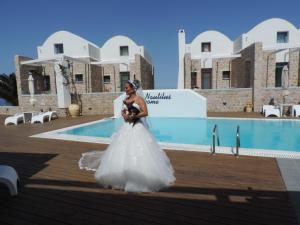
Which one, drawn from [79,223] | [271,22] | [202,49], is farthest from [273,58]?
[79,223]

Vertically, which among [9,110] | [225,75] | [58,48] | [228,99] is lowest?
[9,110]

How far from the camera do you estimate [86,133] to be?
10.1 meters

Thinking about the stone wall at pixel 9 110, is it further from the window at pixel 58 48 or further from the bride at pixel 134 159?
the bride at pixel 134 159

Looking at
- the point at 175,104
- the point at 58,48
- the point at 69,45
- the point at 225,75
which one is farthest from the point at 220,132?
the point at 58,48

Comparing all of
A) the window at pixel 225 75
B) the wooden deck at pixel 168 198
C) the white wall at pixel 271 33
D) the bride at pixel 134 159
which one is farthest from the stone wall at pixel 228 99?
the bride at pixel 134 159

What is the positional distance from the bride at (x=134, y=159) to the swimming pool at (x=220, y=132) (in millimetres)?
3580

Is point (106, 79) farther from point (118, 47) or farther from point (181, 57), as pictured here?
point (181, 57)

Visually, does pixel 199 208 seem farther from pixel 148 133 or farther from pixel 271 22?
pixel 271 22

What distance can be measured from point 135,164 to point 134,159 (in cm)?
9

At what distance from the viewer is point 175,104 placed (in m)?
14.2

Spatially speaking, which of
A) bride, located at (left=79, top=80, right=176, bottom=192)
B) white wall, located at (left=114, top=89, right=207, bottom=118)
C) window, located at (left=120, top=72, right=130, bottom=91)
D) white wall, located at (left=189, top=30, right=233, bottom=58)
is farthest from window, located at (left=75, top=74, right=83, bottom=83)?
bride, located at (left=79, top=80, right=176, bottom=192)

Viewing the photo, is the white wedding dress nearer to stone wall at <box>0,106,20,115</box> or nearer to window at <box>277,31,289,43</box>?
stone wall at <box>0,106,20,115</box>

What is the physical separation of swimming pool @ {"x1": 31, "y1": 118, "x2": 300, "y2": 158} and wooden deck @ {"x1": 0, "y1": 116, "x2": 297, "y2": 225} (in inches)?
121

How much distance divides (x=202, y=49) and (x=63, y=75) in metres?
13.4
